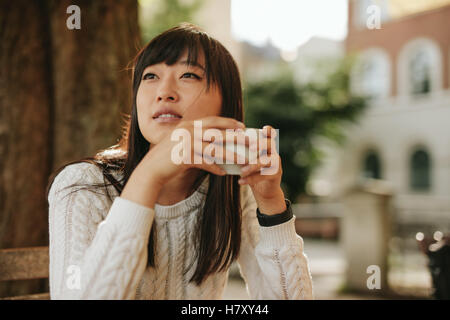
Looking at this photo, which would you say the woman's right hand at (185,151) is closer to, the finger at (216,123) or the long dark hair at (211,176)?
the finger at (216,123)

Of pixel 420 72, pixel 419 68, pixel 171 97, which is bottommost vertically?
pixel 171 97

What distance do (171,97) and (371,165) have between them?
18.9 m

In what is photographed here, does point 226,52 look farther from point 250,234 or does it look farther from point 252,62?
point 252,62

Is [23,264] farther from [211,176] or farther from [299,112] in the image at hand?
[299,112]

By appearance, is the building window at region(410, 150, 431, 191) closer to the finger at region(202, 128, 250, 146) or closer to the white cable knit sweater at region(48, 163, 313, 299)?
the white cable knit sweater at region(48, 163, 313, 299)

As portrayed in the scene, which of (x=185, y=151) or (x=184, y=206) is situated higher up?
(x=185, y=151)

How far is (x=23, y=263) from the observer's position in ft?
5.43

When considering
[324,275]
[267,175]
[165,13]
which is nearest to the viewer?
[267,175]

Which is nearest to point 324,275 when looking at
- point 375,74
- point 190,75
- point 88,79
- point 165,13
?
point 88,79

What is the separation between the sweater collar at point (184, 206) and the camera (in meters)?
1.48

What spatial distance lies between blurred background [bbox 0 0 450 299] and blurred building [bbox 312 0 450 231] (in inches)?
1.7

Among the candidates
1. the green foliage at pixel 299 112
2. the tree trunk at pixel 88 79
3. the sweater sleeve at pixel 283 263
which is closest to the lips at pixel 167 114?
the sweater sleeve at pixel 283 263

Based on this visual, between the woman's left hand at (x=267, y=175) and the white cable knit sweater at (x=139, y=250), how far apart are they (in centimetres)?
8

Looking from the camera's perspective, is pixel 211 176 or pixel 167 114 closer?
pixel 167 114
